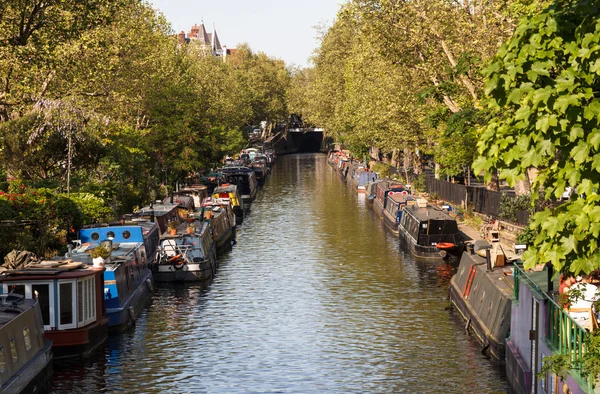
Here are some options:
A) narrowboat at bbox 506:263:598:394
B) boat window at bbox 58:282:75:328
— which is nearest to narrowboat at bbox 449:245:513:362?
narrowboat at bbox 506:263:598:394

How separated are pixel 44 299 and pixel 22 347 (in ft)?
13.9

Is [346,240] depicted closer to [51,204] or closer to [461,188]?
[461,188]

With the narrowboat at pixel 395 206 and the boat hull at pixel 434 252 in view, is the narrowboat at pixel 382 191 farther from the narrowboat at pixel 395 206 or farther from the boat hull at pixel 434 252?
the boat hull at pixel 434 252

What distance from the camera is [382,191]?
3103 inches

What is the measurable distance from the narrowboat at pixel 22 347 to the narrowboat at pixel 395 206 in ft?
127

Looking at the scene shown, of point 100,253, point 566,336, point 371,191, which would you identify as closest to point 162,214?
point 100,253

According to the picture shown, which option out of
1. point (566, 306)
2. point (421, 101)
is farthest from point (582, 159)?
point (421, 101)

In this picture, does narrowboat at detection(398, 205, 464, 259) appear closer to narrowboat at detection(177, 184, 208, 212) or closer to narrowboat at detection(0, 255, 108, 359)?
narrowboat at detection(177, 184, 208, 212)

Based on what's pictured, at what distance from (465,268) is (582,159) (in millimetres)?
26565

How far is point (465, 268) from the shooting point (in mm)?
39719

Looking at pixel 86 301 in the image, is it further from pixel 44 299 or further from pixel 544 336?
pixel 544 336

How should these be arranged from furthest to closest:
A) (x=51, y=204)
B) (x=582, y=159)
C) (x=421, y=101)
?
1. (x=51, y=204)
2. (x=421, y=101)
3. (x=582, y=159)

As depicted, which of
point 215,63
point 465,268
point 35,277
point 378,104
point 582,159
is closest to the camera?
point 582,159

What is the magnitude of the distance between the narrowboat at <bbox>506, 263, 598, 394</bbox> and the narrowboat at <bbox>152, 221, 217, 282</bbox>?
21.5m
